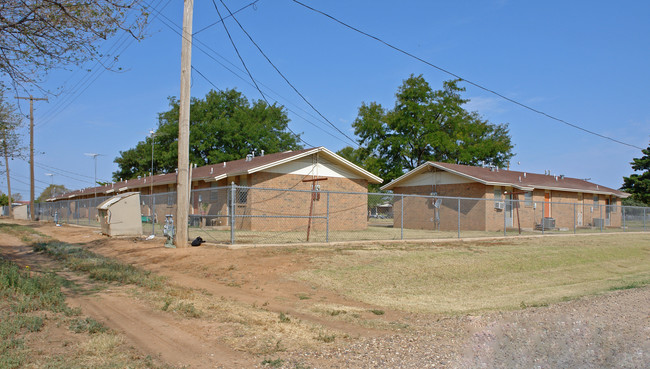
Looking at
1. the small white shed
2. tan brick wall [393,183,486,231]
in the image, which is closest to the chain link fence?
tan brick wall [393,183,486,231]

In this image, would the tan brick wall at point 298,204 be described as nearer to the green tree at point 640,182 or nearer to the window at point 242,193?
the window at point 242,193

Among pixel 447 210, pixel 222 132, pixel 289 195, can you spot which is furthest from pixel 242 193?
pixel 222 132

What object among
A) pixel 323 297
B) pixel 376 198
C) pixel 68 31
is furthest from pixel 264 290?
pixel 376 198

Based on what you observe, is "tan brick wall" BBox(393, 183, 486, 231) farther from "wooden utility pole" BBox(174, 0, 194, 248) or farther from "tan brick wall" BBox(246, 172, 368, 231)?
"wooden utility pole" BBox(174, 0, 194, 248)

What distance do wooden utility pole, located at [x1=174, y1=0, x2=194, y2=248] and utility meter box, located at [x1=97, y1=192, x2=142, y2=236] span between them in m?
6.56

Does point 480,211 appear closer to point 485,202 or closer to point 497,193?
point 485,202

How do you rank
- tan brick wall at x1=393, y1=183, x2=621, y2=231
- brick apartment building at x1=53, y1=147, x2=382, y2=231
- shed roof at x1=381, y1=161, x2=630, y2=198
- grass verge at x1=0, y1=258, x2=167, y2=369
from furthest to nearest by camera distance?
shed roof at x1=381, y1=161, x2=630, y2=198 < tan brick wall at x1=393, y1=183, x2=621, y2=231 < brick apartment building at x1=53, y1=147, x2=382, y2=231 < grass verge at x1=0, y1=258, x2=167, y2=369

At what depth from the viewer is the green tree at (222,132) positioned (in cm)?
4638

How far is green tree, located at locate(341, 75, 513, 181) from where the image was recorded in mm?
42375

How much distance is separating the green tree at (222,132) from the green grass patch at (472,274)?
106ft

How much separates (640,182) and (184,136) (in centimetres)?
5134

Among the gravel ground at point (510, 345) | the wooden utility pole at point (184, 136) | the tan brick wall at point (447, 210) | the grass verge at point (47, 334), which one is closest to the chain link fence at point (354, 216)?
the tan brick wall at point (447, 210)

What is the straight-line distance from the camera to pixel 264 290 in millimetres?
9625

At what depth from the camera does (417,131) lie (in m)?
42.6
